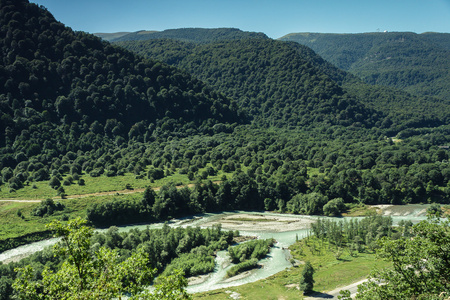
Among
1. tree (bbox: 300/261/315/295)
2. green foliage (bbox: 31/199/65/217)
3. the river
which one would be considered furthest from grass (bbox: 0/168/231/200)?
tree (bbox: 300/261/315/295)

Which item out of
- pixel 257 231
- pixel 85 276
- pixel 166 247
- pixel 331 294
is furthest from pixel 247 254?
pixel 85 276

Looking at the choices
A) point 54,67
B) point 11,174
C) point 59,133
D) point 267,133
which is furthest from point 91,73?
point 267,133

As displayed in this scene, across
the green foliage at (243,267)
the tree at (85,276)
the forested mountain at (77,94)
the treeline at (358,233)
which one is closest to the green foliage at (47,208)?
the forested mountain at (77,94)

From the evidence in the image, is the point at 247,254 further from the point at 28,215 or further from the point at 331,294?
the point at 28,215

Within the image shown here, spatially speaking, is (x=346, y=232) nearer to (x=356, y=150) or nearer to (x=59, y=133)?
(x=356, y=150)

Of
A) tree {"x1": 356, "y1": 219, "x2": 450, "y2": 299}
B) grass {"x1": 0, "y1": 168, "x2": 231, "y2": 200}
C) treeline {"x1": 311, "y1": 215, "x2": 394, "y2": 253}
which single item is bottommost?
treeline {"x1": 311, "y1": 215, "x2": 394, "y2": 253}

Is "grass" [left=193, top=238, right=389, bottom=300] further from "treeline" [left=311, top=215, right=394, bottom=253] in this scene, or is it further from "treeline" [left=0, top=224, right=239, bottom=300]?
"treeline" [left=0, top=224, right=239, bottom=300]

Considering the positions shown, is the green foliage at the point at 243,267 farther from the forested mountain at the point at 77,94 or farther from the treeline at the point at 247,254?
the forested mountain at the point at 77,94
